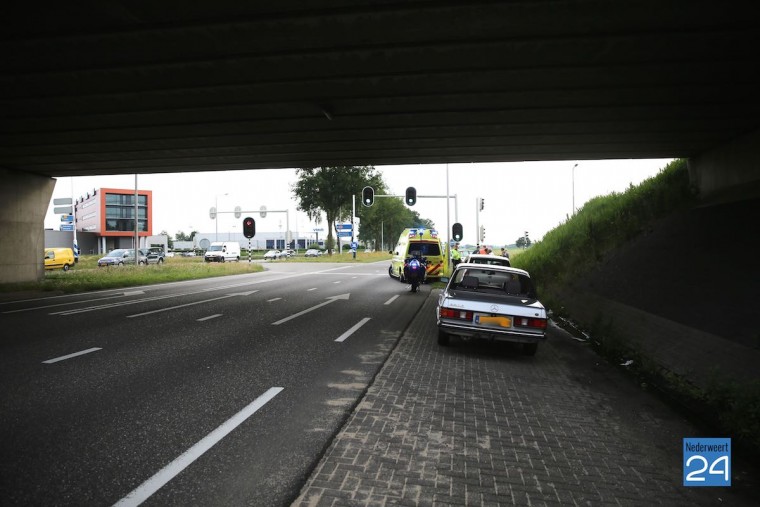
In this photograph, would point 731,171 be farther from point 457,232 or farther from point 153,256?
point 153,256

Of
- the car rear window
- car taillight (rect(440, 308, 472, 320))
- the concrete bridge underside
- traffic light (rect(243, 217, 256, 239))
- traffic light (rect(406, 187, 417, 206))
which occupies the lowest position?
car taillight (rect(440, 308, 472, 320))

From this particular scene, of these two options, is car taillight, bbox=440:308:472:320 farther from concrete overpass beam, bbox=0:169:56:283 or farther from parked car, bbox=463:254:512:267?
concrete overpass beam, bbox=0:169:56:283

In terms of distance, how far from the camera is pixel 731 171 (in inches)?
509

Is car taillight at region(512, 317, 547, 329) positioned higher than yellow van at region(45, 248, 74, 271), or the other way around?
yellow van at region(45, 248, 74, 271)

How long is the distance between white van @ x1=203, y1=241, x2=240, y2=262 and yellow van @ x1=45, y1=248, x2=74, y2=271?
11.8 meters

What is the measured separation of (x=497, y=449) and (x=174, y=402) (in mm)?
3285

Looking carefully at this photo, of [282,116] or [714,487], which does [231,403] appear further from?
[282,116]

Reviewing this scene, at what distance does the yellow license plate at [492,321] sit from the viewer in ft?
22.7

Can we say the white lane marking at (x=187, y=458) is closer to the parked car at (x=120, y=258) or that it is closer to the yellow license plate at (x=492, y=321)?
the yellow license plate at (x=492, y=321)

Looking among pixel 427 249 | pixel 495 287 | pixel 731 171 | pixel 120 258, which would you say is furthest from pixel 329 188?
pixel 495 287

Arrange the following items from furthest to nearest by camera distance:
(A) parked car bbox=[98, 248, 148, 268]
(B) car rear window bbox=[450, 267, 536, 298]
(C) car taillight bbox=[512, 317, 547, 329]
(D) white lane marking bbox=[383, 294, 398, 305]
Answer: (A) parked car bbox=[98, 248, 148, 268] < (D) white lane marking bbox=[383, 294, 398, 305] < (B) car rear window bbox=[450, 267, 536, 298] < (C) car taillight bbox=[512, 317, 547, 329]

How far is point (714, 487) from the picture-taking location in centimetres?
336

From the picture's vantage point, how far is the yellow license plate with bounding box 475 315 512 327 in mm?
6926

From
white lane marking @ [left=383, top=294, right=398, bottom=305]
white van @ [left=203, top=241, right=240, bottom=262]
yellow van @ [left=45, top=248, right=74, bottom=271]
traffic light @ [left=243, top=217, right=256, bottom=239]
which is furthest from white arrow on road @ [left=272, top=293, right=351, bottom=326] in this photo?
white van @ [left=203, top=241, right=240, bottom=262]
